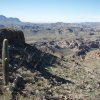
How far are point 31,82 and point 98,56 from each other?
148ft

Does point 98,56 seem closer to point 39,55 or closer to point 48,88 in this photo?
point 39,55

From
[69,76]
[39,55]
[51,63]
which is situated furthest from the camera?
[39,55]

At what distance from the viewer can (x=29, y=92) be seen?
17.7 meters

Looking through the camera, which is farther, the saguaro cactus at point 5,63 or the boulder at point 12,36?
the boulder at point 12,36

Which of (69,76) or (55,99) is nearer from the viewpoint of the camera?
(55,99)

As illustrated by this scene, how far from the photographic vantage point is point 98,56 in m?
64.4

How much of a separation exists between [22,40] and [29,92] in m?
19.8

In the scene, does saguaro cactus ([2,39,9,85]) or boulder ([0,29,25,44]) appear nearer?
saguaro cactus ([2,39,9,85])

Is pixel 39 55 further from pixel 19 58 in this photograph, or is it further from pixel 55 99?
pixel 55 99

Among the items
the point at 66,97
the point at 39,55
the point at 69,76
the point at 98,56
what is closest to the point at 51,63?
the point at 39,55

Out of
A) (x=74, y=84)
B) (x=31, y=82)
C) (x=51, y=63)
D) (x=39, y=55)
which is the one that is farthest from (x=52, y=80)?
(x=39, y=55)

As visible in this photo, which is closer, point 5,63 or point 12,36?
point 5,63

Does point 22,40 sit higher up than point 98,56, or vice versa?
point 22,40

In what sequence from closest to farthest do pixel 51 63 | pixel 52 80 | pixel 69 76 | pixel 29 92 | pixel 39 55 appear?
pixel 29 92 < pixel 52 80 < pixel 69 76 < pixel 51 63 < pixel 39 55
